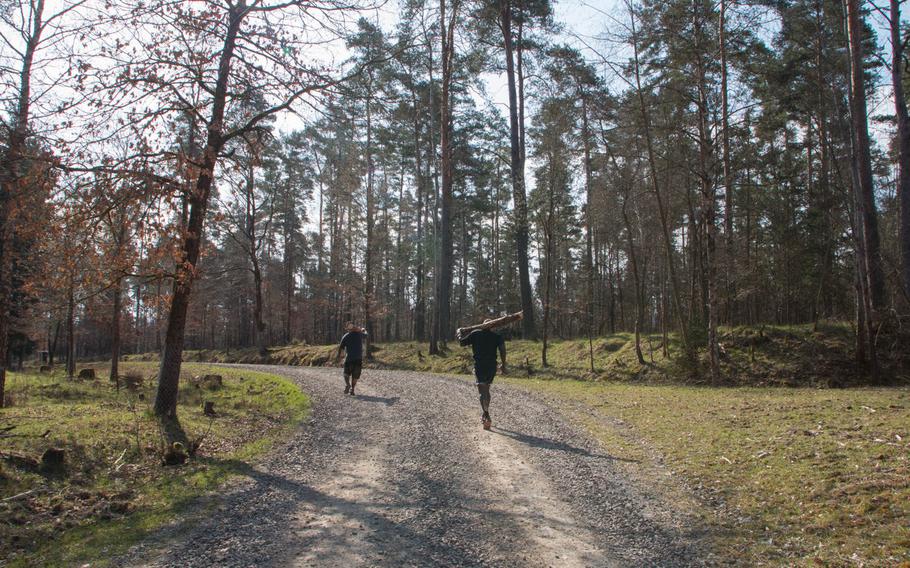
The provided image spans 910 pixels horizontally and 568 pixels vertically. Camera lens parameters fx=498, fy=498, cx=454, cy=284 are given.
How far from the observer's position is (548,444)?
781 cm

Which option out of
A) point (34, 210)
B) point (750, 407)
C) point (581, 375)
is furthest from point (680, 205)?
point (34, 210)

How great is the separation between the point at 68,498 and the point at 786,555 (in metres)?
6.90

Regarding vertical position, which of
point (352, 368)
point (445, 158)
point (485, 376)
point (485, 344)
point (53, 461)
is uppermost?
point (445, 158)

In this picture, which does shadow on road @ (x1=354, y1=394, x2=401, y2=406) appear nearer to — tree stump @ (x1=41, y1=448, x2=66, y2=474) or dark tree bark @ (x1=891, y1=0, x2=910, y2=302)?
tree stump @ (x1=41, y1=448, x2=66, y2=474)

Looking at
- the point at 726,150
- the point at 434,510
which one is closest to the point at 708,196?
the point at 726,150

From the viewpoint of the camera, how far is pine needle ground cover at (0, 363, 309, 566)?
4.36 m

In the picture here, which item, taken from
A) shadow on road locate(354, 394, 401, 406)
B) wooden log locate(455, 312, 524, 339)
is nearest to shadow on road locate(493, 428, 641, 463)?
wooden log locate(455, 312, 524, 339)

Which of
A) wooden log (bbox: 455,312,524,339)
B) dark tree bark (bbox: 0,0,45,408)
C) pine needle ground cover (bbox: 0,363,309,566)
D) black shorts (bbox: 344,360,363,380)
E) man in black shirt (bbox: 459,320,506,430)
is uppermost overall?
dark tree bark (bbox: 0,0,45,408)

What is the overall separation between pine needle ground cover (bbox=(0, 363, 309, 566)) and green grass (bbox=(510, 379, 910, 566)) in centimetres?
545

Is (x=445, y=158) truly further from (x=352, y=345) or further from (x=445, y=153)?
(x=352, y=345)

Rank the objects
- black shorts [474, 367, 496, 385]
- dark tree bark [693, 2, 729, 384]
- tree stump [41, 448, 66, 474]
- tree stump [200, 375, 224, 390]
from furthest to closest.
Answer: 1. tree stump [200, 375, 224, 390]
2. dark tree bark [693, 2, 729, 384]
3. black shorts [474, 367, 496, 385]
4. tree stump [41, 448, 66, 474]

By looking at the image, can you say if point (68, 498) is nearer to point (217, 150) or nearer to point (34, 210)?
point (34, 210)

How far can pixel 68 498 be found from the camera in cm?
527

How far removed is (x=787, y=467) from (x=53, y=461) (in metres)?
8.73
